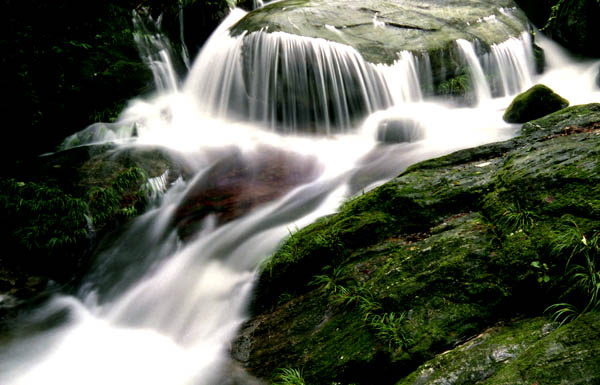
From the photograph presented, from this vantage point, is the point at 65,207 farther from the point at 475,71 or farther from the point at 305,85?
the point at 475,71

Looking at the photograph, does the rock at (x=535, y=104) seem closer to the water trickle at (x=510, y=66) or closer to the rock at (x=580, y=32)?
the water trickle at (x=510, y=66)

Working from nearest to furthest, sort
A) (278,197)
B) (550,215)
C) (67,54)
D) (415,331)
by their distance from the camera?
(415,331)
(550,215)
(67,54)
(278,197)

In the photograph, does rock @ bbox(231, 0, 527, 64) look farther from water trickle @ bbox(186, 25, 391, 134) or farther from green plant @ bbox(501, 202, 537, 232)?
green plant @ bbox(501, 202, 537, 232)

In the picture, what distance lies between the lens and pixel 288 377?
2564 millimetres

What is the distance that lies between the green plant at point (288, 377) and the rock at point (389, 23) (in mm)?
8071

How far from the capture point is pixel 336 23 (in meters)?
10.0

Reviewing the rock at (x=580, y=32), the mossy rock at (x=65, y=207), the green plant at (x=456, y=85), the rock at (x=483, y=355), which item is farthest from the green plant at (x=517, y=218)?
the rock at (x=580, y=32)

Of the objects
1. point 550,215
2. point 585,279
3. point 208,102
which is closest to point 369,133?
point 208,102

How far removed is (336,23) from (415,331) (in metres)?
9.33

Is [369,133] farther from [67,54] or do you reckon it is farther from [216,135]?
[67,54]

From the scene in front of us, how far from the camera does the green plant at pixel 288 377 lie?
252cm

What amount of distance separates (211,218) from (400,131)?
438 centimetres

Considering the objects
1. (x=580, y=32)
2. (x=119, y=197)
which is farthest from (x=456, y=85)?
(x=119, y=197)

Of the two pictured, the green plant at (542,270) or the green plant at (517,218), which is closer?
the green plant at (542,270)
